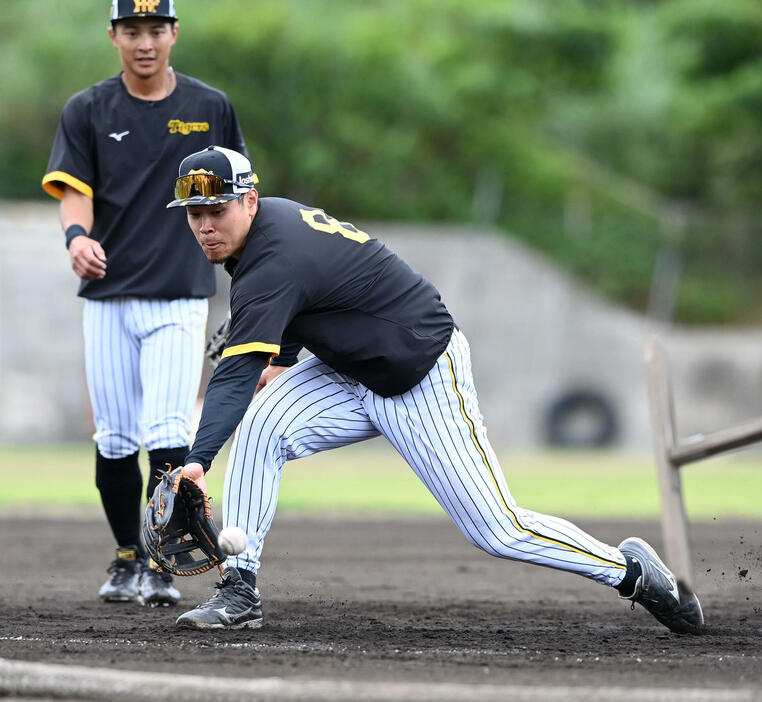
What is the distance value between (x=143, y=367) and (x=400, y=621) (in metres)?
1.56

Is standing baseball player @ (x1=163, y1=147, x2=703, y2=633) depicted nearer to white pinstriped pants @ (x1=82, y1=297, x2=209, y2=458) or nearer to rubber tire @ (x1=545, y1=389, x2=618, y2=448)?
white pinstriped pants @ (x1=82, y1=297, x2=209, y2=458)

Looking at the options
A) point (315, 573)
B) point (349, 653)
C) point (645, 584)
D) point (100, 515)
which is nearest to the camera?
point (349, 653)

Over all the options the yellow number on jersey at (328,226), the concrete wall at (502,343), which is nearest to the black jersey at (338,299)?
the yellow number on jersey at (328,226)

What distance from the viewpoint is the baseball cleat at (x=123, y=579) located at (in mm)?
5680

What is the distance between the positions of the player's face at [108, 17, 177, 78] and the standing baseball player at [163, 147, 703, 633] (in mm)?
1231

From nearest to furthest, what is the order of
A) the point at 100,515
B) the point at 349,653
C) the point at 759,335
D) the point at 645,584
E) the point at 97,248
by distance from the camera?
the point at 349,653, the point at 645,584, the point at 97,248, the point at 100,515, the point at 759,335

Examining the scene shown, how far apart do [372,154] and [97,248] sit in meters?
20.8

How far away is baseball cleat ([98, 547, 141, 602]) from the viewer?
5.68 meters

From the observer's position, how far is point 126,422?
5.79 m

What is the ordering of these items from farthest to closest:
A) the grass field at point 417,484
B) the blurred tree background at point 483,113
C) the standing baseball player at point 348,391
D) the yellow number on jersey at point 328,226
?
the blurred tree background at point 483,113 → the grass field at point 417,484 → the yellow number on jersey at point 328,226 → the standing baseball player at point 348,391

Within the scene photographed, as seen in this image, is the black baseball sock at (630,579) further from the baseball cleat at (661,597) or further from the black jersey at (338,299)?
the black jersey at (338,299)

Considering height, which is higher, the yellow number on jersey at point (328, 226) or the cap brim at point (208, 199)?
the cap brim at point (208, 199)

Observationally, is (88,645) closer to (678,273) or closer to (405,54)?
(678,273)

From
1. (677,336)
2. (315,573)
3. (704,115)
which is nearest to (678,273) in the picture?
(677,336)
